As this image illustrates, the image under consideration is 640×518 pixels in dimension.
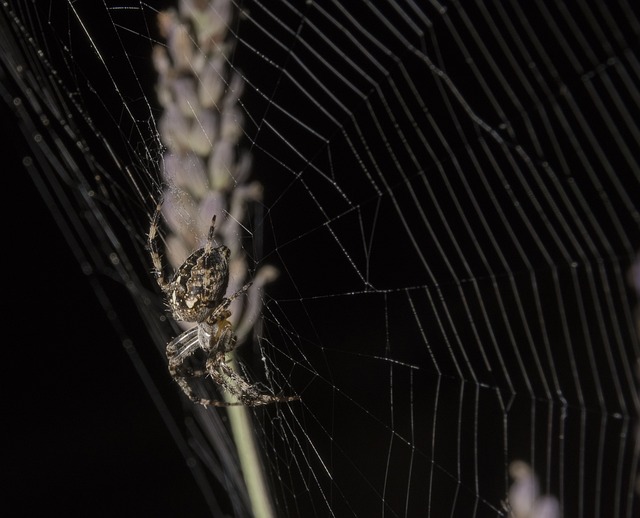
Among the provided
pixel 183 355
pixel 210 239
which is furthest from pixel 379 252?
pixel 210 239

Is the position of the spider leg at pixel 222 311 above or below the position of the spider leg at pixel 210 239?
below

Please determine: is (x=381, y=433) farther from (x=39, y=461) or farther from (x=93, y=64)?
(x=93, y=64)

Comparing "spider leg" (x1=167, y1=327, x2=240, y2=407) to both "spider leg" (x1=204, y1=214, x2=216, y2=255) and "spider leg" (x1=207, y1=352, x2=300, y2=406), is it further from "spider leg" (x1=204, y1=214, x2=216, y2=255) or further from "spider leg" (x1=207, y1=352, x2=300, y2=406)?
"spider leg" (x1=204, y1=214, x2=216, y2=255)

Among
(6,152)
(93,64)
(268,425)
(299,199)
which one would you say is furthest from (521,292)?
(6,152)

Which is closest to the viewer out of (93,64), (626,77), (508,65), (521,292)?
(626,77)

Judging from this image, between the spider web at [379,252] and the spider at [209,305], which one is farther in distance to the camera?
the spider web at [379,252]

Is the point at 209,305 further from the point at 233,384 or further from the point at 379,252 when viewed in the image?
the point at 379,252

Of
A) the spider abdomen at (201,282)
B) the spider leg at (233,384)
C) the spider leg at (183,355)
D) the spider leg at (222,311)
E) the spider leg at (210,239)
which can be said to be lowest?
the spider leg at (233,384)

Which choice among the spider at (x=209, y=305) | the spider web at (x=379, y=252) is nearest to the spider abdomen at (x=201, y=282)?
the spider at (x=209, y=305)

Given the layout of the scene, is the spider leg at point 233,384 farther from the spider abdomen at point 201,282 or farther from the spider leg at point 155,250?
the spider leg at point 155,250
